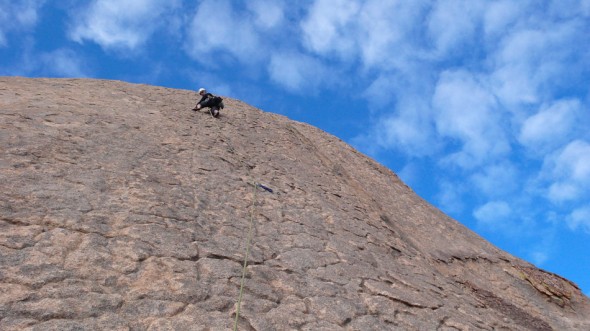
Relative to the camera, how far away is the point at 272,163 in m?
8.89

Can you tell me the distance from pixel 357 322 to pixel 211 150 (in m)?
4.49

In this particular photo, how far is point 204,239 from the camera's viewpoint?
524cm

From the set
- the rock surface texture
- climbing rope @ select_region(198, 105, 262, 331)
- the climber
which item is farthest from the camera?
the climber

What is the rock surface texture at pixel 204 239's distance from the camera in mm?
3980

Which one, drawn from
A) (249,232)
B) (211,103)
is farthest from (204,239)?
(211,103)

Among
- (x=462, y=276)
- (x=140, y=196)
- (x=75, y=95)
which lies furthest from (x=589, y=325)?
(x=75, y=95)

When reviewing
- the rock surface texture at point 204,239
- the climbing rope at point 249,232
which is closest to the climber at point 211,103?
the rock surface texture at point 204,239

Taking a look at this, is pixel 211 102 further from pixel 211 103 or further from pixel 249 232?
pixel 249 232

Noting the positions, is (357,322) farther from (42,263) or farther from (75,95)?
(75,95)

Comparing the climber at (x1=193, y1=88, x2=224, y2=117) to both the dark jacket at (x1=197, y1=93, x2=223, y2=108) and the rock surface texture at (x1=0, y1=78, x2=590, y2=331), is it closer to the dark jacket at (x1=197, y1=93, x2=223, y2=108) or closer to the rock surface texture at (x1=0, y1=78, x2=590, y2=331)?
the dark jacket at (x1=197, y1=93, x2=223, y2=108)

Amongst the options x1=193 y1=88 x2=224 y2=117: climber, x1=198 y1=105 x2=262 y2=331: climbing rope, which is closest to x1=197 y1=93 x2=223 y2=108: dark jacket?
x1=193 y1=88 x2=224 y2=117: climber

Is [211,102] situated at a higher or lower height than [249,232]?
higher

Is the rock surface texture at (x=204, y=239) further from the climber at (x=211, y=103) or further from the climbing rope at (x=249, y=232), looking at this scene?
the climber at (x=211, y=103)

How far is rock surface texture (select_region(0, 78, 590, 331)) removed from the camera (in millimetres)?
3980
